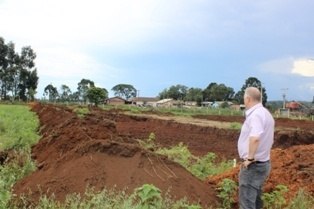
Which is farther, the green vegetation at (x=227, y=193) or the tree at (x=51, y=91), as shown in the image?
the tree at (x=51, y=91)

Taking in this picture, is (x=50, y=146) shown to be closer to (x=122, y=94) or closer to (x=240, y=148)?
(x=240, y=148)

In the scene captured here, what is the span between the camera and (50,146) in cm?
1318

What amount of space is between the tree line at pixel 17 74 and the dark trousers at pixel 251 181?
87404 millimetres

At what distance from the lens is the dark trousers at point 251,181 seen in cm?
700

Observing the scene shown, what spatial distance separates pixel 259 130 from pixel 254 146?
218 millimetres

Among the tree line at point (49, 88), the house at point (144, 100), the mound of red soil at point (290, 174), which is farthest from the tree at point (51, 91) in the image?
the mound of red soil at point (290, 174)

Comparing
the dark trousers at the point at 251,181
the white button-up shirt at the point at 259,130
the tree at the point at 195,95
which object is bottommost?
the dark trousers at the point at 251,181

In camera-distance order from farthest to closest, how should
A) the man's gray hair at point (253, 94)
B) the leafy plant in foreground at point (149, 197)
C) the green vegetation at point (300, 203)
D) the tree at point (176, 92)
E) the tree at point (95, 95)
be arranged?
1. the tree at point (176, 92)
2. the tree at point (95, 95)
3. the green vegetation at point (300, 203)
4. the man's gray hair at point (253, 94)
5. the leafy plant in foreground at point (149, 197)

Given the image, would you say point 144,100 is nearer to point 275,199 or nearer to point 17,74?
point 17,74

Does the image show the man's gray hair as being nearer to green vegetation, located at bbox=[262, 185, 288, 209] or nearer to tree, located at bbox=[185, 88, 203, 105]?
green vegetation, located at bbox=[262, 185, 288, 209]

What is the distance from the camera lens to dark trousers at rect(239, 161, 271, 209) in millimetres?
7000

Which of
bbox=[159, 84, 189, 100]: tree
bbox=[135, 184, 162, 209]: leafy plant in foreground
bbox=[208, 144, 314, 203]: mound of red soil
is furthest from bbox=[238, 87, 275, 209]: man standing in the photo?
bbox=[159, 84, 189, 100]: tree

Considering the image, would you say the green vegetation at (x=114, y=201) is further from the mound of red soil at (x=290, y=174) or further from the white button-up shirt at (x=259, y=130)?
the mound of red soil at (x=290, y=174)

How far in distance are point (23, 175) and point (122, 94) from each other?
121 meters
